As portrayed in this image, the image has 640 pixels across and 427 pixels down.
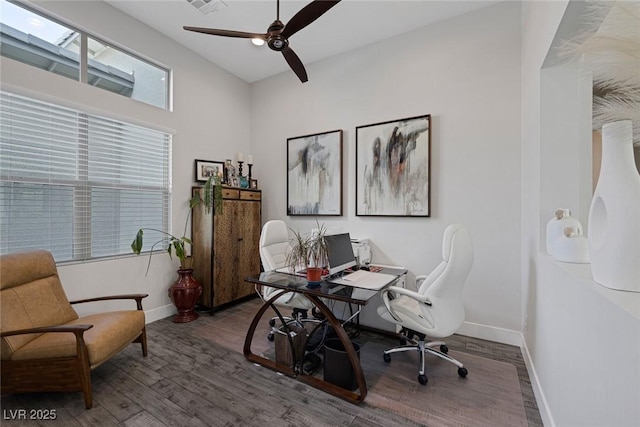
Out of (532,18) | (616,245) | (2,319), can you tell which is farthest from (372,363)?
(532,18)

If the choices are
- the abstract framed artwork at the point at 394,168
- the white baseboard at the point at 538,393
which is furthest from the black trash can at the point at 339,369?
the abstract framed artwork at the point at 394,168

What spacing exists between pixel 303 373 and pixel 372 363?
63 centimetres

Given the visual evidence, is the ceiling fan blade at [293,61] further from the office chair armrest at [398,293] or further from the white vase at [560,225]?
the white vase at [560,225]

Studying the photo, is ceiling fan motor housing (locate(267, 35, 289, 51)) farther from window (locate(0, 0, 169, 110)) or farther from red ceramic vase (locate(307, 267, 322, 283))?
window (locate(0, 0, 169, 110))

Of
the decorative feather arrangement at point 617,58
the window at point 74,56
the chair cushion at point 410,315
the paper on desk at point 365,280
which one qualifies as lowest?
the chair cushion at point 410,315

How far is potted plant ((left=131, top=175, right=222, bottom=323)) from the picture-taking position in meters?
3.30

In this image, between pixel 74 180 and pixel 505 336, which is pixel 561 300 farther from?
pixel 74 180

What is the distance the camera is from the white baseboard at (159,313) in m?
3.28

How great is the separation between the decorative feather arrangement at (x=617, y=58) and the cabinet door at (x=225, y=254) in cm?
349

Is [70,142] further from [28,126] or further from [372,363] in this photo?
[372,363]

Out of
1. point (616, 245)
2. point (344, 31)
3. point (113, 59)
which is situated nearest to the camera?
point (616, 245)

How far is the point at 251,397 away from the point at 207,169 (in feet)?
9.93

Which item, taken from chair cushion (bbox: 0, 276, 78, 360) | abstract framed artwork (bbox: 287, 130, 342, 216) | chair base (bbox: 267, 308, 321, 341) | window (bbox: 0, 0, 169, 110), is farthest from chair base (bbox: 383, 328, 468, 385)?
window (bbox: 0, 0, 169, 110)

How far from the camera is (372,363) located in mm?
2404
